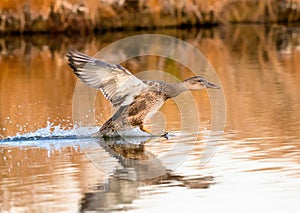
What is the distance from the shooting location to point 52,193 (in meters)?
8.63

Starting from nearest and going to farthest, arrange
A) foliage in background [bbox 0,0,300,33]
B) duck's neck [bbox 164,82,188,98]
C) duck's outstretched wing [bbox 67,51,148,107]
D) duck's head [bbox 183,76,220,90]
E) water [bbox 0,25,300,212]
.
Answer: water [bbox 0,25,300,212] < duck's outstretched wing [bbox 67,51,148,107] < duck's neck [bbox 164,82,188,98] < duck's head [bbox 183,76,220,90] < foliage in background [bbox 0,0,300,33]

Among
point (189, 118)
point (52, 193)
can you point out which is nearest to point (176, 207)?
point (52, 193)

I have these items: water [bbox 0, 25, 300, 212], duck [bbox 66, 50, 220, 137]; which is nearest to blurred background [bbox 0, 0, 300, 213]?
water [bbox 0, 25, 300, 212]

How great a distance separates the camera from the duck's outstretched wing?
442 inches

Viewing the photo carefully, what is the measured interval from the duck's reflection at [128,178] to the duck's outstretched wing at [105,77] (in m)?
0.65

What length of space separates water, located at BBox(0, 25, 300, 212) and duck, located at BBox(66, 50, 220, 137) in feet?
0.75

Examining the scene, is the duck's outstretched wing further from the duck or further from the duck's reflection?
the duck's reflection

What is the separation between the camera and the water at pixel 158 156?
27.1ft

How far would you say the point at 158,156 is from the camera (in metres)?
10.5

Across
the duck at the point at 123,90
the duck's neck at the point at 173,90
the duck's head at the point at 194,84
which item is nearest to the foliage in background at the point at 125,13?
the duck's head at the point at 194,84

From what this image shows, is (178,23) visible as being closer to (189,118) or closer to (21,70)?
(21,70)

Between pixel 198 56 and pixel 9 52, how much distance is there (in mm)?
6812

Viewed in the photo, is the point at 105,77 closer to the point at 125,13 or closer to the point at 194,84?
the point at 194,84

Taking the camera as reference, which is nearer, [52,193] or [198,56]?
[52,193]
